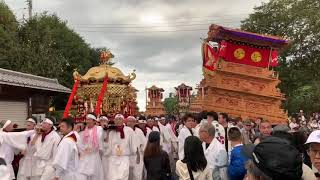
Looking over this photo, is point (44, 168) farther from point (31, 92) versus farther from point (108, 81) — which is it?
point (31, 92)

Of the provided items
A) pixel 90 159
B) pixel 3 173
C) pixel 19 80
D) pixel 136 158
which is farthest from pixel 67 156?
pixel 19 80

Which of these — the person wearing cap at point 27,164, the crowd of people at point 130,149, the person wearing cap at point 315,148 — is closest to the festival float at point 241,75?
the crowd of people at point 130,149

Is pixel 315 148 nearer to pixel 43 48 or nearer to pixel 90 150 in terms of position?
pixel 90 150

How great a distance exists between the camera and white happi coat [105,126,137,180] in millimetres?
12836

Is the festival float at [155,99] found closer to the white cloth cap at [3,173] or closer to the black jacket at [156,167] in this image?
the black jacket at [156,167]

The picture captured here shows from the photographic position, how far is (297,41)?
44625 mm

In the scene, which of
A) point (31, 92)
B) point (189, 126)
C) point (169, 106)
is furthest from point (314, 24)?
point (169, 106)

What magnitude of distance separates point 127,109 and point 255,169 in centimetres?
1449

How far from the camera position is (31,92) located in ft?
70.4

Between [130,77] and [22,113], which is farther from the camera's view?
[22,113]

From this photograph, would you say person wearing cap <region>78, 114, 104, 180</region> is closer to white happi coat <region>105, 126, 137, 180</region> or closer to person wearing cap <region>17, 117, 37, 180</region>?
white happi coat <region>105, 126, 137, 180</region>

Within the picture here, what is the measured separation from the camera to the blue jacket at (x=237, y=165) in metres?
7.06

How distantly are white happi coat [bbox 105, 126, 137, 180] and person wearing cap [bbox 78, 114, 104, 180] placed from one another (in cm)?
64

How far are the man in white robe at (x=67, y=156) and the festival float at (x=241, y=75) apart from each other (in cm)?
1422
